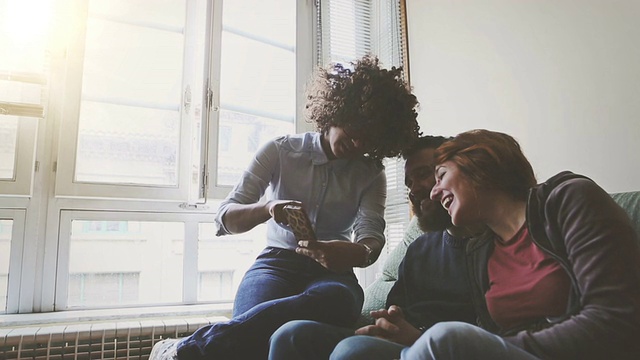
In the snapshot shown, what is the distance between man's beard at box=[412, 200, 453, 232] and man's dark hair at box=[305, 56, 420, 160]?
0.84 feet

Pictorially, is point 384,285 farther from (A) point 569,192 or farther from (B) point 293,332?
(A) point 569,192

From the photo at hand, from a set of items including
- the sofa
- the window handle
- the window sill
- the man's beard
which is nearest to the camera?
the man's beard

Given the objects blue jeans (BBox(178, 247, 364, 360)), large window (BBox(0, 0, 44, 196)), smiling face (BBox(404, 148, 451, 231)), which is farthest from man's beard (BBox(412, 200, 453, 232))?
large window (BBox(0, 0, 44, 196))

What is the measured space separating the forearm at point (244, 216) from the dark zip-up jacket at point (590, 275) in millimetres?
728

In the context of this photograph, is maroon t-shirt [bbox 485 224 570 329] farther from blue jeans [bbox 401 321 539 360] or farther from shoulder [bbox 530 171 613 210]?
blue jeans [bbox 401 321 539 360]

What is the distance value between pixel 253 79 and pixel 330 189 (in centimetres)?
119

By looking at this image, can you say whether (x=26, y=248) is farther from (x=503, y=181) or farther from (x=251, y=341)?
(x=503, y=181)

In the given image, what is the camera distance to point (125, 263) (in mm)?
2260

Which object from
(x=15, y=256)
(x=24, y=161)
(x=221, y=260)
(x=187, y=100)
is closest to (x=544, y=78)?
(x=187, y=100)

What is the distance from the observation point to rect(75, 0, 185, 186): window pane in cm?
220

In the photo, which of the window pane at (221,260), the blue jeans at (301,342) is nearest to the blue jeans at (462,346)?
the blue jeans at (301,342)

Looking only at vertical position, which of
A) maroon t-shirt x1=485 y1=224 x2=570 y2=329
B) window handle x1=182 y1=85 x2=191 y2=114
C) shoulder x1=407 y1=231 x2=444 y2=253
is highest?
window handle x1=182 y1=85 x2=191 y2=114

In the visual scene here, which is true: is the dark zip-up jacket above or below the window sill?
above

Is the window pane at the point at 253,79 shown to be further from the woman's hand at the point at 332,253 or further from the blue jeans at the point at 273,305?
the woman's hand at the point at 332,253
